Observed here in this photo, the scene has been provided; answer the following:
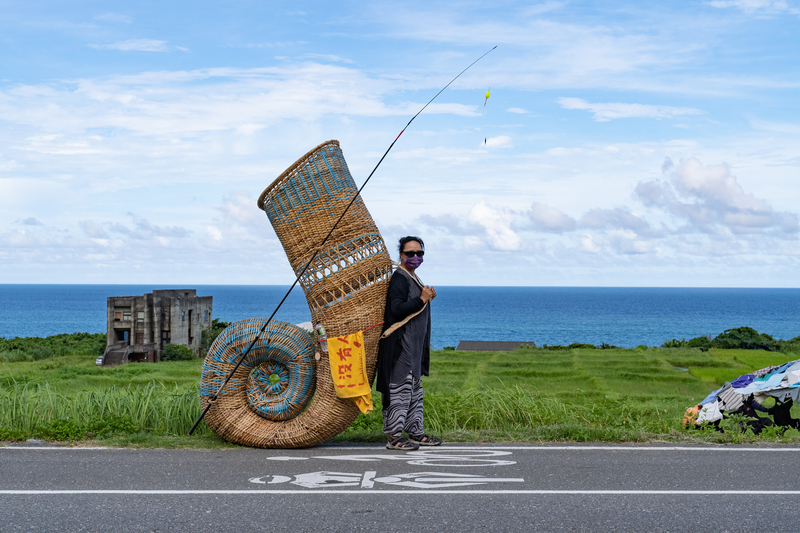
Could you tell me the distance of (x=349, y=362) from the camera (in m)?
6.80

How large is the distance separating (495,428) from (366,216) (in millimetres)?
2914

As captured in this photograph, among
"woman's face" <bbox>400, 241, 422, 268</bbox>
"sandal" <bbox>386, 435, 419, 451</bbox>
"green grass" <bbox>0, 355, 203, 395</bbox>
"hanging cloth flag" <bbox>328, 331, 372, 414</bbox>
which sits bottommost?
"green grass" <bbox>0, 355, 203, 395</bbox>

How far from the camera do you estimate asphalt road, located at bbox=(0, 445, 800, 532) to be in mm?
4602

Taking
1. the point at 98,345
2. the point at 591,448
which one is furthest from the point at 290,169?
the point at 98,345

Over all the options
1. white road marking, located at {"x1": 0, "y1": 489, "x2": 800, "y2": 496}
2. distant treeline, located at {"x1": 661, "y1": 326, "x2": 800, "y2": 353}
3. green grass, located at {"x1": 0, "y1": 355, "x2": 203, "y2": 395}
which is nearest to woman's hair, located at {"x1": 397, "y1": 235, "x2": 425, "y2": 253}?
white road marking, located at {"x1": 0, "y1": 489, "x2": 800, "y2": 496}

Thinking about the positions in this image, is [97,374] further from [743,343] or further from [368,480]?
[743,343]

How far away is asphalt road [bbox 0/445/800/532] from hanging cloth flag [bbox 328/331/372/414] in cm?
66

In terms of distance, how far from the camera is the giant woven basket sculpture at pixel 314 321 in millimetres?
6828

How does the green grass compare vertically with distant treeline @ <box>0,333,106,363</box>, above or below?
below

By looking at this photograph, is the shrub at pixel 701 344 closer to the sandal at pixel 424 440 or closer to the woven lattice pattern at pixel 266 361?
the sandal at pixel 424 440

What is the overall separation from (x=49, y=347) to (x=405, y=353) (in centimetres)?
3129

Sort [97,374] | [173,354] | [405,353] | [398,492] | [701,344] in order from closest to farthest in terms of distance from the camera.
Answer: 1. [398,492]
2. [405,353]
3. [97,374]
4. [173,354]
5. [701,344]

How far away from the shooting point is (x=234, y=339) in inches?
274

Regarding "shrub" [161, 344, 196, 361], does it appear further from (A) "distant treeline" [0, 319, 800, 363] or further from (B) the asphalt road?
(B) the asphalt road
